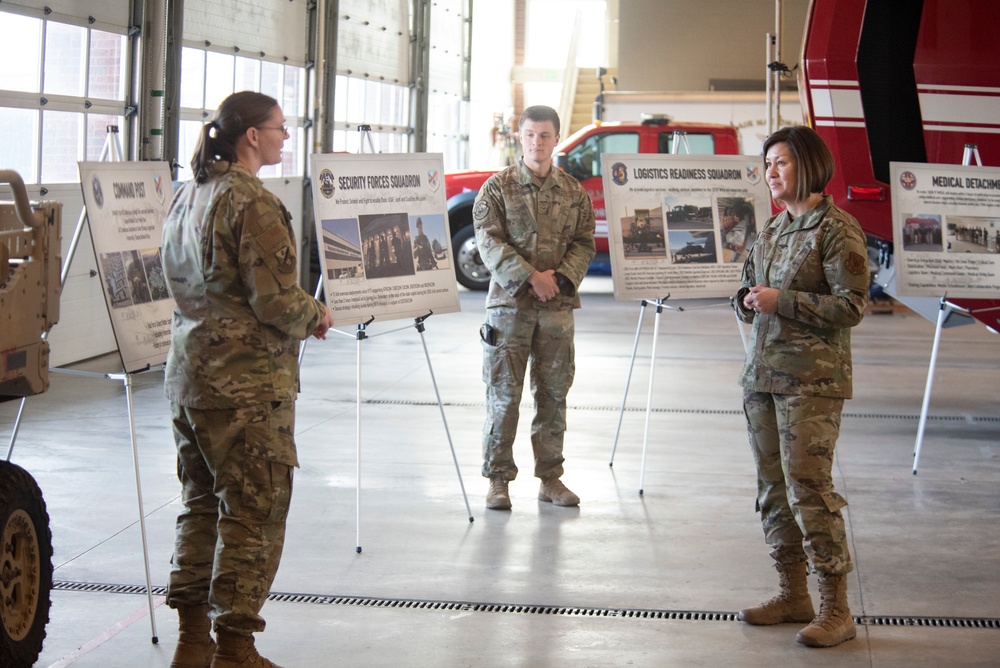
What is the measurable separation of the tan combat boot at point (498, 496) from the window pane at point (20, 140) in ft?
15.5

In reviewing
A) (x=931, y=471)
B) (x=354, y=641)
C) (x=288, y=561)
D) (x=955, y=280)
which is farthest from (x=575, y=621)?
(x=955, y=280)

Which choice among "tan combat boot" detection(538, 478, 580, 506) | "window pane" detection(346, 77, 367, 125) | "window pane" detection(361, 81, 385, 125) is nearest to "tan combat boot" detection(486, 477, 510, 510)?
"tan combat boot" detection(538, 478, 580, 506)

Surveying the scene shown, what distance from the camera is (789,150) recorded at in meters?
3.90

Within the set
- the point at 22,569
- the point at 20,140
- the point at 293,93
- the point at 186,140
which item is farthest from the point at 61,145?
the point at 22,569

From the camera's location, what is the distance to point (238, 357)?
10.9 feet

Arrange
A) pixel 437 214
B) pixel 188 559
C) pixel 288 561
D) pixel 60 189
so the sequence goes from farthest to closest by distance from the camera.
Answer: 1. pixel 60 189
2. pixel 437 214
3. pixel 288 561
4. pixel 188 559

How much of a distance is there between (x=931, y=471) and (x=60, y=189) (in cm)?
666

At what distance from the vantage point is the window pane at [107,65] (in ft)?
31.1

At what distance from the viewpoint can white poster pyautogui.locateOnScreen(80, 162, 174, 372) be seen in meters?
4.27

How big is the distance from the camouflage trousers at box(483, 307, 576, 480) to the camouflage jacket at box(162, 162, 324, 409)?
220 centimetres

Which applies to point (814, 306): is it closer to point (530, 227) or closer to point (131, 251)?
point (530, 227)

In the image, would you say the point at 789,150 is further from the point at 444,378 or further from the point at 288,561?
the point at 444,378

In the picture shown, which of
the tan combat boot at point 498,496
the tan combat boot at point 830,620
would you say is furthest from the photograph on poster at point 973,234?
the tan combat boot at point 830,620

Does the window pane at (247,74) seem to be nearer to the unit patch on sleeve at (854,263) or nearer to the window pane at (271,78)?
the window pane at (271,78)
